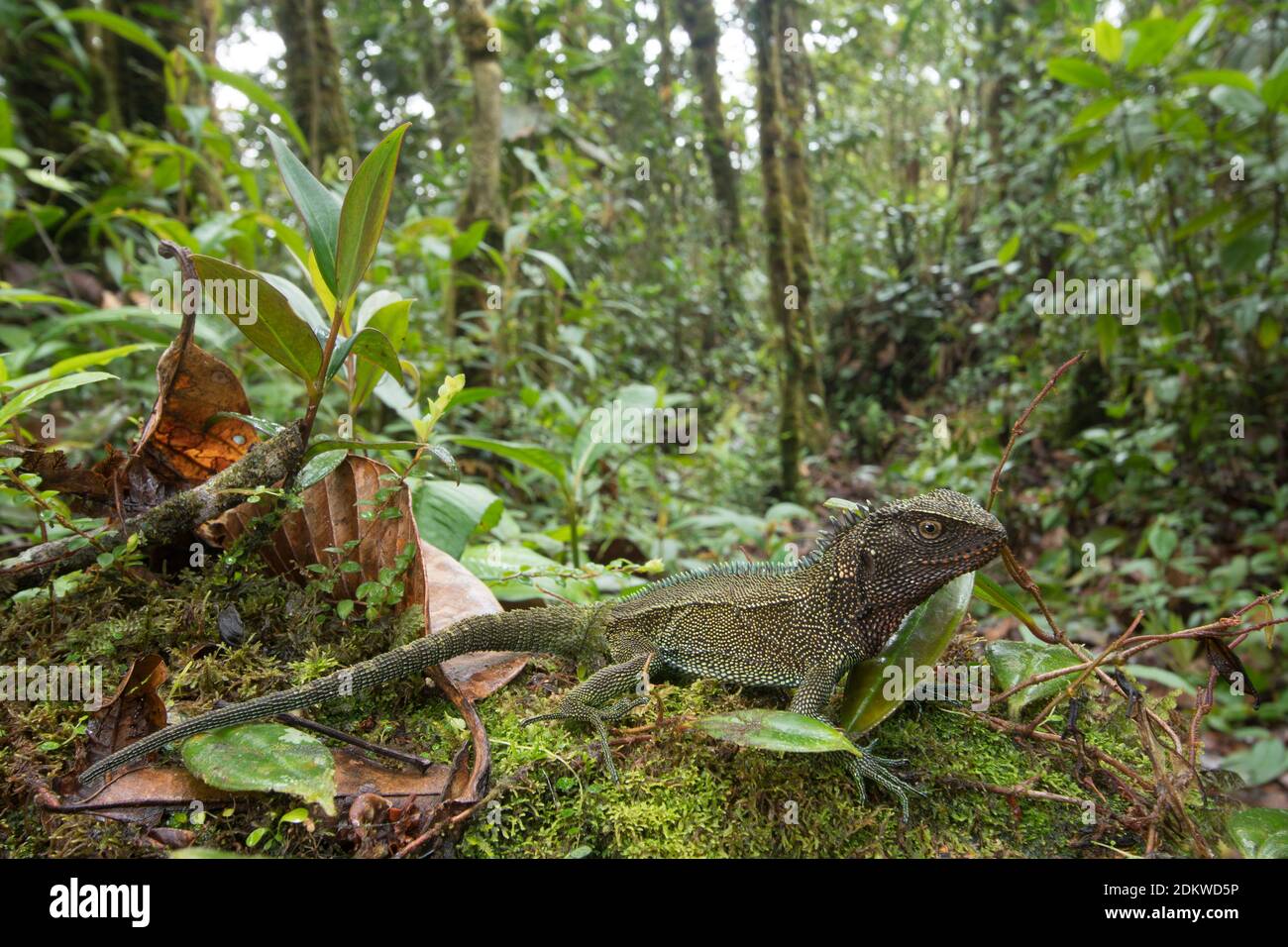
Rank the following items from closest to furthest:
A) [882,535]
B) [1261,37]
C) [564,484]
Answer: [882,535], [564,484], [1261,37]

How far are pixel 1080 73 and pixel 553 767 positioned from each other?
213 inches

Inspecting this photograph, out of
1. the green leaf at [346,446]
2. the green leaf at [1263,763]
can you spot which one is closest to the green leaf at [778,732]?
the green leaf at [346,446]

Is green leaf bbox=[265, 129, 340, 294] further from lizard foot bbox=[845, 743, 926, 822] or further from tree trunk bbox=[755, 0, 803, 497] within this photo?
tree trunk bbox=[755, 0, 803, 497]

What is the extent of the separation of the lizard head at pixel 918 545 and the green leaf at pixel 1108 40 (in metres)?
4.43

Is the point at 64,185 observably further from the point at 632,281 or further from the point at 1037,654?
the point at 632,281

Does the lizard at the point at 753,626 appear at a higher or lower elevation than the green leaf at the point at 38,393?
lower

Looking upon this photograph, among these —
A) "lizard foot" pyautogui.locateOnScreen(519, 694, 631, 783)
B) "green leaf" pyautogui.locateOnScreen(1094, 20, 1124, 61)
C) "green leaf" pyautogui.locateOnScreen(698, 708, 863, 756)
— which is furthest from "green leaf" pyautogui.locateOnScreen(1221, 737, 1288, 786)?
"green leaf" pyautogui.locateOnScreen(1094, 20, 1124, 61)

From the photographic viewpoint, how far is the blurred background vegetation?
16.3 feet

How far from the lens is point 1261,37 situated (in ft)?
19.9

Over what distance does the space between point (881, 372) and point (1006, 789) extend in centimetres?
1067

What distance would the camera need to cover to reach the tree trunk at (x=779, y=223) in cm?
828

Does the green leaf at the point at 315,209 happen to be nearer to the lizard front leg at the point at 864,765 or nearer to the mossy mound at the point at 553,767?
the mossy mound at the point at 553,767
